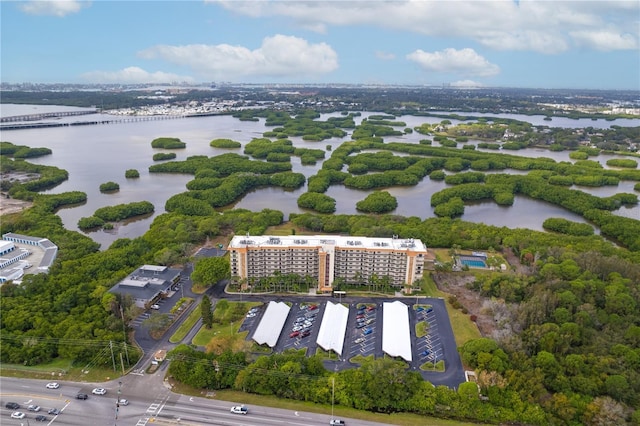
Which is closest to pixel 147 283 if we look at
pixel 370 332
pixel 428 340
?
pixel 370 332

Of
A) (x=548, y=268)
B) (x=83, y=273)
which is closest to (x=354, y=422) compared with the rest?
(x=548, y=268)

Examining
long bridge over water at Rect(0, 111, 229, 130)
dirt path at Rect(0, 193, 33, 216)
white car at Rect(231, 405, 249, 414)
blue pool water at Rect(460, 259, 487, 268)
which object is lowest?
white car at Rect(231, 405, 249, 414)

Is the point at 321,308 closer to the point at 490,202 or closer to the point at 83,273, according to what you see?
the point at 83,273

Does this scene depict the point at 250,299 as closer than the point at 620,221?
Yes

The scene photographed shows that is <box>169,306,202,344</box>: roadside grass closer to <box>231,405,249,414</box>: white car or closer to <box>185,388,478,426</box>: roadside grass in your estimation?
<box>185,388,478,426</box>: roadside grass

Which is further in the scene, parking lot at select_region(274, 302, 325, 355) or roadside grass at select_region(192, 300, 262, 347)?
roadside grass at select_region(192, 300, 262, 347)

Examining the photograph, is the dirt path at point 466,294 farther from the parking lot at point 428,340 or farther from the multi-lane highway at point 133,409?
the multi-lane highway at point 133,409

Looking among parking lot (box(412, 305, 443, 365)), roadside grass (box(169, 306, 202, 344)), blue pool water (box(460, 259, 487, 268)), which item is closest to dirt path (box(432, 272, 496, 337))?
blue pool water (box(460, 259, 487, 268))
